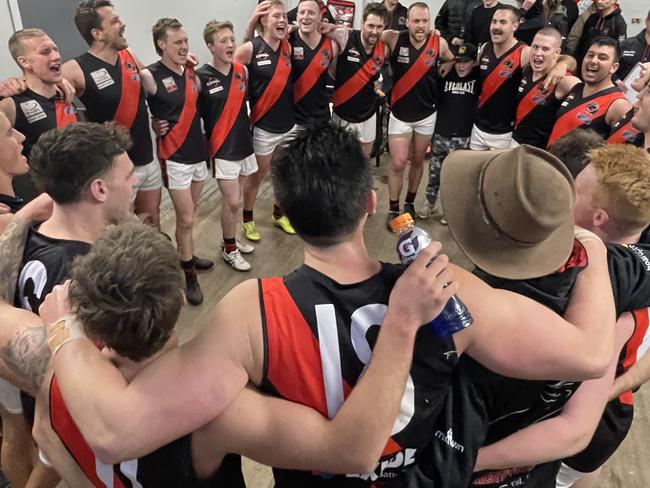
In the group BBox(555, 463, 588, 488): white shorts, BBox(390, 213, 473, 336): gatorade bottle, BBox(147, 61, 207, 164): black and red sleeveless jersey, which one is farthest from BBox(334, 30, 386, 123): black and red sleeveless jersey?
BBox(390, 213, 473, 336): gatorade bottle

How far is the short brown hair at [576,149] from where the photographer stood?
1.81 metres

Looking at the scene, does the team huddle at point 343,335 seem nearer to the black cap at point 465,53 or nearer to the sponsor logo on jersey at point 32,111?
the sponsor logo on jersey at point 32,111

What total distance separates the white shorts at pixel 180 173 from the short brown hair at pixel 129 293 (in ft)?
8.44

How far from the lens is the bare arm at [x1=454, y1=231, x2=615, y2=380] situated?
1015 mm

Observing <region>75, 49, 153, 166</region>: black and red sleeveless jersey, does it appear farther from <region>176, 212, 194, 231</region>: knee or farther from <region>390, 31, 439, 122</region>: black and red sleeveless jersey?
<region>390, 31, 439, 122</region>: black and red sleeveless jersey

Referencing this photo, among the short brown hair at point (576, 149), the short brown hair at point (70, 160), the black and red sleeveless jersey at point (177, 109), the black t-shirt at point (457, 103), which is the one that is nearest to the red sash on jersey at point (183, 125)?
the black and red sleeveless jersey at point (177, 109)

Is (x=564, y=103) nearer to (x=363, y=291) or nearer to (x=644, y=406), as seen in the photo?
(x=644, y=406)

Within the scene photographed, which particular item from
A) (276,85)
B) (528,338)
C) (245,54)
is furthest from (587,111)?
(528,338)

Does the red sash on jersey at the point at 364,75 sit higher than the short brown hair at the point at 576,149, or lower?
lower

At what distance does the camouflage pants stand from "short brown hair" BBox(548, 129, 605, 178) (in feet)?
7.98

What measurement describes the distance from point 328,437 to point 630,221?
3.37 feet

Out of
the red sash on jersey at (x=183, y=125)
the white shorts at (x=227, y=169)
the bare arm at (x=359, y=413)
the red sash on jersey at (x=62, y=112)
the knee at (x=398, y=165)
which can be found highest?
the bare arm at (x=359, y=413)

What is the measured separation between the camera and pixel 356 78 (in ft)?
14.3

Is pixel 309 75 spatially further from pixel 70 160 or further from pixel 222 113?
pixel 70 160
